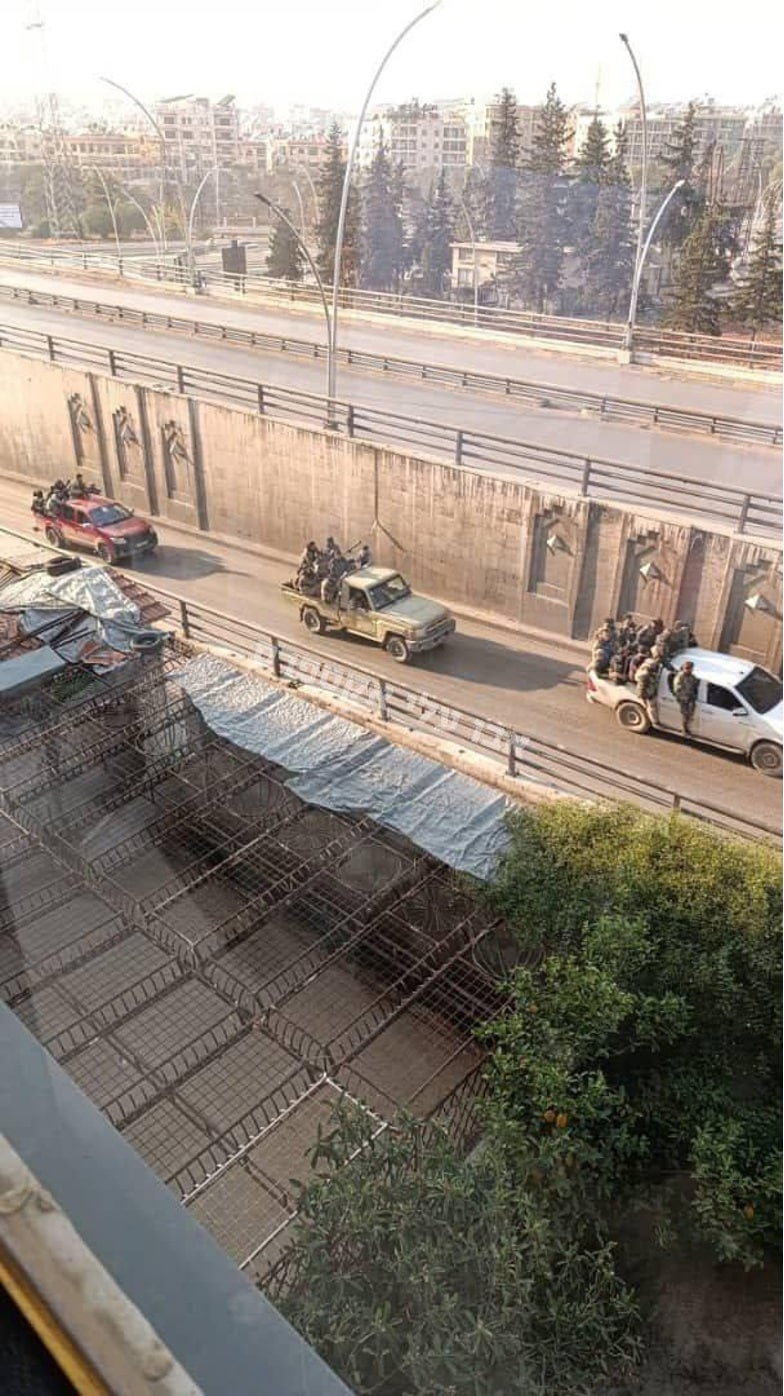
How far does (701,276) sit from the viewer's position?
12.9 feet

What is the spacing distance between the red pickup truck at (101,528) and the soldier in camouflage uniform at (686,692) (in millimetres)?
3838

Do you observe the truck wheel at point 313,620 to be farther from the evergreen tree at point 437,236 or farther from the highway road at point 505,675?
the evergreen tree at point 437,236

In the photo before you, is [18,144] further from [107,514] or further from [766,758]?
[766,758]

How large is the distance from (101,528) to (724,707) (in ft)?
14.6

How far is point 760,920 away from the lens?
90.3 inches

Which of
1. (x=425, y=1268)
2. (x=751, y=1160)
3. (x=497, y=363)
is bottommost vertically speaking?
(x=751, y=1160)

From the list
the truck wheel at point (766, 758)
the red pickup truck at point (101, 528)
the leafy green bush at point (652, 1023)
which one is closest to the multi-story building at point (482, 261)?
the red pickup truck at point (101, 528)

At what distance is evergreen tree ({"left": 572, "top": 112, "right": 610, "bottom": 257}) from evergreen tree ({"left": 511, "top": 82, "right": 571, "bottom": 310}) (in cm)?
6

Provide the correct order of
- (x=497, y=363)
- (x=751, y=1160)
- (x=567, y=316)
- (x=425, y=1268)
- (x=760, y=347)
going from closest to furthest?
(x=425, y=1268) < (x=751, y=1160) < (x=760, y=347) < (x=567, y=316) < (x=497, y=363)

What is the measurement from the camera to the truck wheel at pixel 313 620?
5.55m

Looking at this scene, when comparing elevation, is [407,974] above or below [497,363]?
below

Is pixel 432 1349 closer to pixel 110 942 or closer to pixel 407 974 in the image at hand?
pixel 407 974

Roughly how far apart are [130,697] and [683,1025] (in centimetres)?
242

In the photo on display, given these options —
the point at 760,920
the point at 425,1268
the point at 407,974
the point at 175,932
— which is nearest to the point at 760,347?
the point at 760,920
